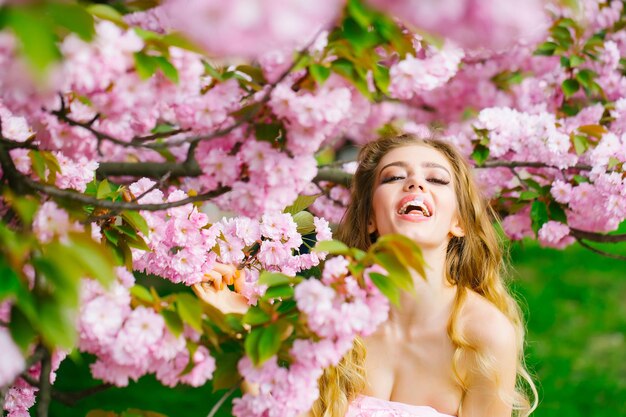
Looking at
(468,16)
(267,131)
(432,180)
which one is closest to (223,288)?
(432,180)

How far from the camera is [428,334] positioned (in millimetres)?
2754

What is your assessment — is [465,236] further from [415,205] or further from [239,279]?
[239,279]

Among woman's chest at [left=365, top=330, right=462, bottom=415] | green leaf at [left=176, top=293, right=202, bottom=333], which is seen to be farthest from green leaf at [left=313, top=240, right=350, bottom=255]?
woman's chest at [left=365, top=330, right=462, bottom=415]

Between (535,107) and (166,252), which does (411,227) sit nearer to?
(166,252)

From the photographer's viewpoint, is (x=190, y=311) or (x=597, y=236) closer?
(x=190, y=311)

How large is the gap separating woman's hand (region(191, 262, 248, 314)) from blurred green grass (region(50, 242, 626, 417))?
133 cm

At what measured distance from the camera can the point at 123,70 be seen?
1.46 m

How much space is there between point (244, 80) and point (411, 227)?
3.29 feet

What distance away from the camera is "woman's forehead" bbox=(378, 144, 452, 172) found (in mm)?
2727

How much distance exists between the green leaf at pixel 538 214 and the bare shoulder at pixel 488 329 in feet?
1.75

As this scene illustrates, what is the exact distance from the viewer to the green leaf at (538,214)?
317 centimetres

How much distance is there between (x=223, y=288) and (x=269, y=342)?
961mm

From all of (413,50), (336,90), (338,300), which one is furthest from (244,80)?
(338,300)

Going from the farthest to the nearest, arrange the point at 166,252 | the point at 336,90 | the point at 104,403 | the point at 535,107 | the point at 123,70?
1. the point at 104,403
2. the point at 535,107
3. the point at 166,252
4. the point at 336,90
5. the point at 123,70
